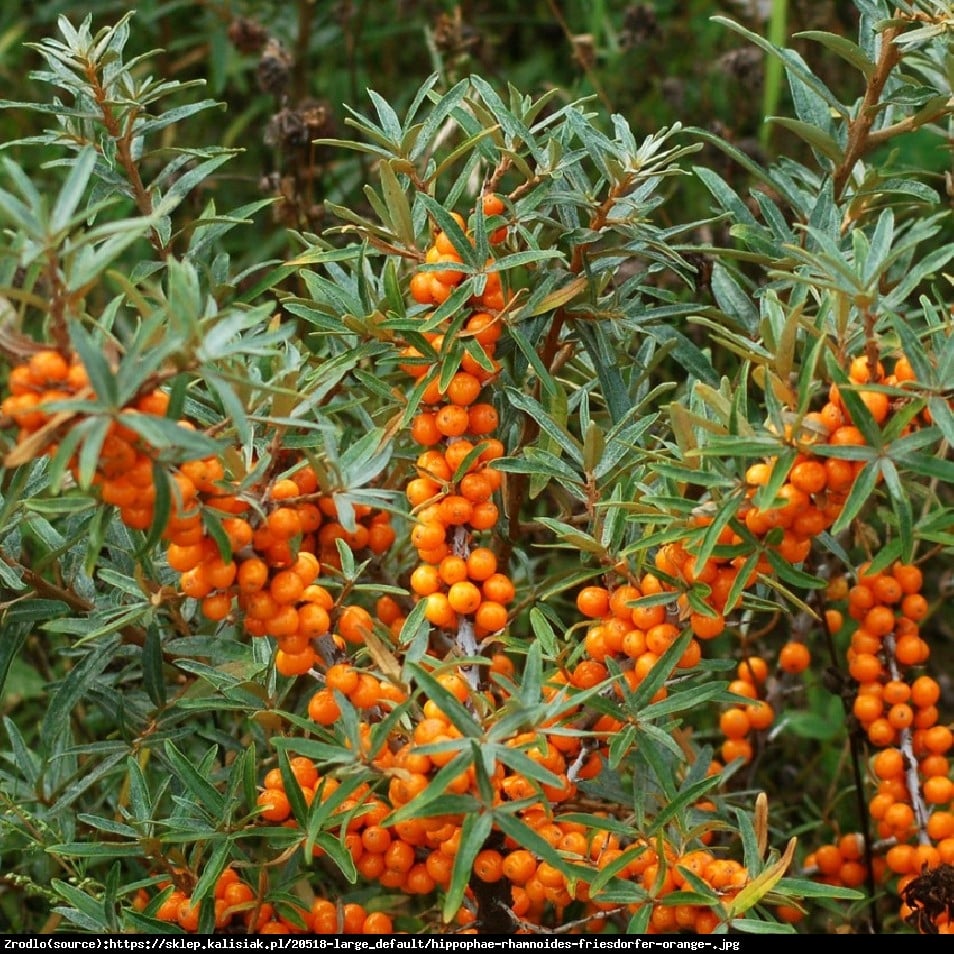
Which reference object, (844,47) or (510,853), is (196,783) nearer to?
(510,853)

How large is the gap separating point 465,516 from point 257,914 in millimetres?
510

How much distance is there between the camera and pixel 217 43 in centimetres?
287

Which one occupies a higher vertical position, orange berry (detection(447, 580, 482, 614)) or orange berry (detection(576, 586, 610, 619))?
orange berry (detection(447, 580, 482, 614))

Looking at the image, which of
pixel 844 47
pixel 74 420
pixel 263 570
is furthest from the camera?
pixel 844 47

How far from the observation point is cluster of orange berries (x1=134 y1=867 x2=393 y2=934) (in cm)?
132

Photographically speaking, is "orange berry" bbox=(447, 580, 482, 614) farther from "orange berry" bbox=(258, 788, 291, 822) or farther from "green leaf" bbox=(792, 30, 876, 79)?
"green leaf" bbox=(792, 30, 876, 79)

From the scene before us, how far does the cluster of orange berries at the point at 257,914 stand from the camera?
4.32 feet

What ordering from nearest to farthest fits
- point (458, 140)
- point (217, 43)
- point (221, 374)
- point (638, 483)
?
point (221, 374), point (638, 483), point (458, 140), point (217, 43)

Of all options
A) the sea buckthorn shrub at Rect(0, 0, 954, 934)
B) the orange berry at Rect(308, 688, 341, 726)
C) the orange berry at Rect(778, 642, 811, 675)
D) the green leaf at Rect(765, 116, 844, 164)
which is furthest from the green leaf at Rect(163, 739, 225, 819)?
the green leaf at Rect(765, 116, 844, 164)

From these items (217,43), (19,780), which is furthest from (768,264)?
(217,43)

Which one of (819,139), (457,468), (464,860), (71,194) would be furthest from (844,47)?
(464,860)

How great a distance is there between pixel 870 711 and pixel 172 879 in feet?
3.04

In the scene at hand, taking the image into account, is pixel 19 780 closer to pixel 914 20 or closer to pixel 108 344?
pixel 108 344

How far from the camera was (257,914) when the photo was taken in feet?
4.38
